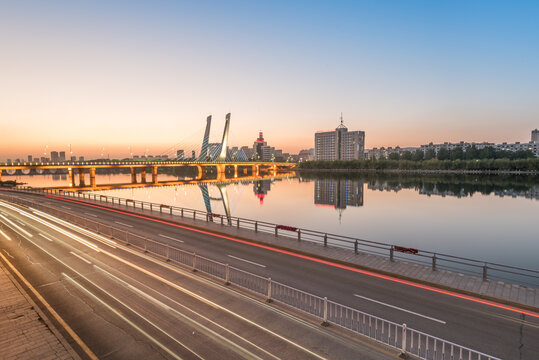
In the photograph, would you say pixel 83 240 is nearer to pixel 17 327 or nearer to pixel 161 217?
pixel 161 217

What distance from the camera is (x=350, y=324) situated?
11078 mm

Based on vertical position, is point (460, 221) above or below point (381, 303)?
below

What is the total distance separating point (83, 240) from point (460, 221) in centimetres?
5014

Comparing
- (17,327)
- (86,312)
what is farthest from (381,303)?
(17,327)

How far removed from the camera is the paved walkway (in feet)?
30.3

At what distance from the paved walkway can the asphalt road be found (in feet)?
2.16

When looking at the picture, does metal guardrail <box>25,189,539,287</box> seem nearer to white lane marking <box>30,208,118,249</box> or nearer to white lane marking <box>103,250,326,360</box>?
white lane marking <box>103,250,326,360</box>

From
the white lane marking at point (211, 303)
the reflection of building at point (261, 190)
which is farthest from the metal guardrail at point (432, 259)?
the reflection of building at point (261, 190)

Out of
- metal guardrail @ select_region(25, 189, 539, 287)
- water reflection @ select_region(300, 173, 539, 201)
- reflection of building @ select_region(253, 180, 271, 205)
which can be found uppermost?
metal guardrail @ select_region(25, 189, 539, 287)

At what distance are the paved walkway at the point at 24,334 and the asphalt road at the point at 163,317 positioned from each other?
66 cm

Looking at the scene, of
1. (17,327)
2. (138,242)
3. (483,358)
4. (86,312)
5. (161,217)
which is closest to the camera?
(483,358)

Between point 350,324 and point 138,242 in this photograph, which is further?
point 138,242

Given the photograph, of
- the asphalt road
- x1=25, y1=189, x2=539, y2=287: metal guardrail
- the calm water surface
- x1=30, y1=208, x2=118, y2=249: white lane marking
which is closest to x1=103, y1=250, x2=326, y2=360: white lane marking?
the asphalt road

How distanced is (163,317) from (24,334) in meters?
4.70
